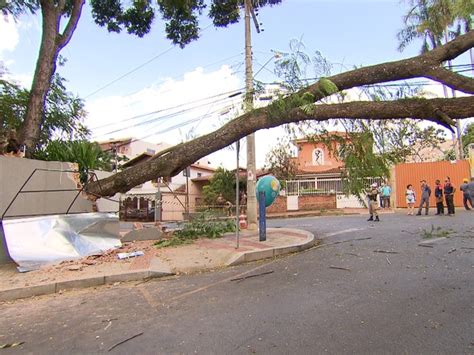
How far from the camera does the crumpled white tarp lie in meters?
7.90

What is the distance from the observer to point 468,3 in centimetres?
1279

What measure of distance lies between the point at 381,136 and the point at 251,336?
19.8ft

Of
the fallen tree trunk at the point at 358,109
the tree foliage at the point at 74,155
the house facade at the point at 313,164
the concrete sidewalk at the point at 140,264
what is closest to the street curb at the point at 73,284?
the concrete sidewalk at the point at 140,264

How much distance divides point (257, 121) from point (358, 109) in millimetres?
2082

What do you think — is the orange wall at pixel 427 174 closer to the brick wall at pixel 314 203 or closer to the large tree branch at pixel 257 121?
the brick wall at pixel 314 203

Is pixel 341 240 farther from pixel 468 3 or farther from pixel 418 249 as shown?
pixel 468 3

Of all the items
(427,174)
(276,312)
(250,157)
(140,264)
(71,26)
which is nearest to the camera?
(276,312)

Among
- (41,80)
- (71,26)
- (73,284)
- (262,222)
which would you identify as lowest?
(73,284)

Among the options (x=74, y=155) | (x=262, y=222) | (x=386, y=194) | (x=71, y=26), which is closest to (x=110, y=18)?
(x=71, y=26)

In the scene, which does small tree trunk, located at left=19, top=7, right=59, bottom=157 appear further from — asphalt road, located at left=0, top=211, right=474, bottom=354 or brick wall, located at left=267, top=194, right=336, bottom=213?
brick wall, located at left=267, top=194, right=336, bottom=213

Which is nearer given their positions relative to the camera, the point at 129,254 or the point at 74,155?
the point at 129,254

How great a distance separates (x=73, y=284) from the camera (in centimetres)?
697

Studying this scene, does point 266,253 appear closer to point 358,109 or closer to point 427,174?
point 358,109

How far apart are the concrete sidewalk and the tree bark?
179 inches
